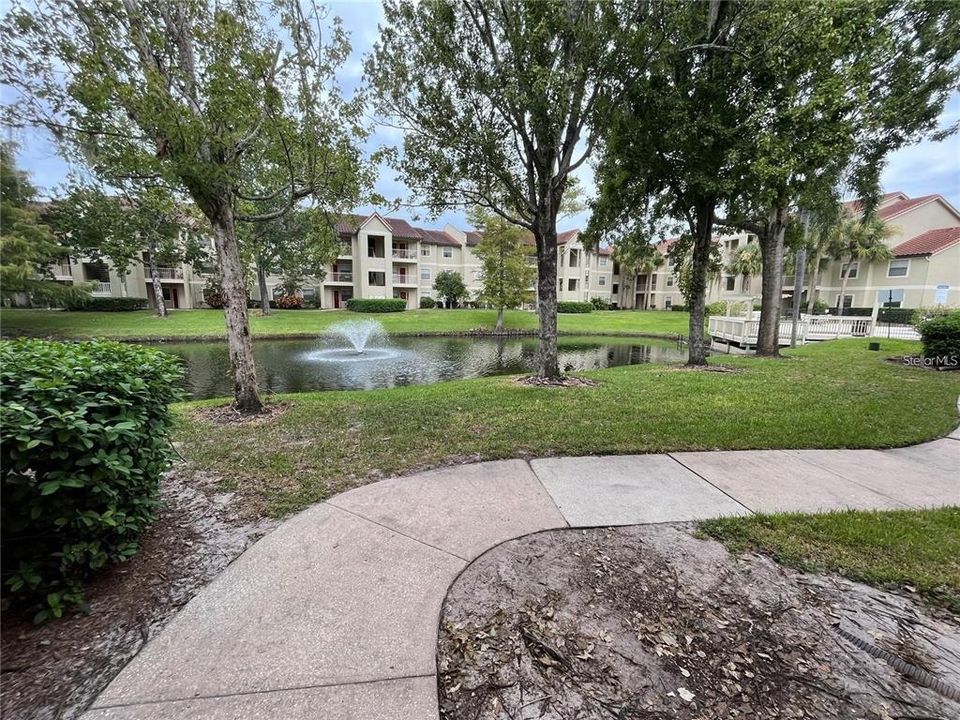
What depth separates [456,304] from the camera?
42688 millimetres

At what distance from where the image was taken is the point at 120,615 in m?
2.22

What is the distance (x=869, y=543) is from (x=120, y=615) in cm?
471

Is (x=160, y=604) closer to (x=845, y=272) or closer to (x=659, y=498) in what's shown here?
(x=659, y=498)

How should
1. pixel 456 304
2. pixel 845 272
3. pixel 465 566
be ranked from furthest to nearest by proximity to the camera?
pixel 456 304 → pixel 845 272 → pixel 465 566

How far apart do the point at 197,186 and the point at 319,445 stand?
3.74 meters

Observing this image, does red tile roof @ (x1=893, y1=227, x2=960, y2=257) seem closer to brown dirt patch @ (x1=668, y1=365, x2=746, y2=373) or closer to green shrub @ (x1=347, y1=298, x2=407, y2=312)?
brown dirt patch @ (x1=668, y1=365, x2=746, y2=373)

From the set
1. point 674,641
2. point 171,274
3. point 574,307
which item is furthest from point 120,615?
point 171,274

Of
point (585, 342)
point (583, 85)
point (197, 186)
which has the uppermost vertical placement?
point (583, 85)

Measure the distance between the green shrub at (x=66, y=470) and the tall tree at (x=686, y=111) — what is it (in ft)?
25.7

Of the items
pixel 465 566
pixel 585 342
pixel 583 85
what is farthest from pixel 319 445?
pixel 585 342

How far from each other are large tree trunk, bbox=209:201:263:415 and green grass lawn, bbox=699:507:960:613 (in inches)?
248

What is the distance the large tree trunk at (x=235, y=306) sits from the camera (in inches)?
237

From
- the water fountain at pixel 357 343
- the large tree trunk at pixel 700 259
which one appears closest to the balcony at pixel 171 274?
the water fountain at pixel 357 343

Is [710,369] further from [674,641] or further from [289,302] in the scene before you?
[289,302]
